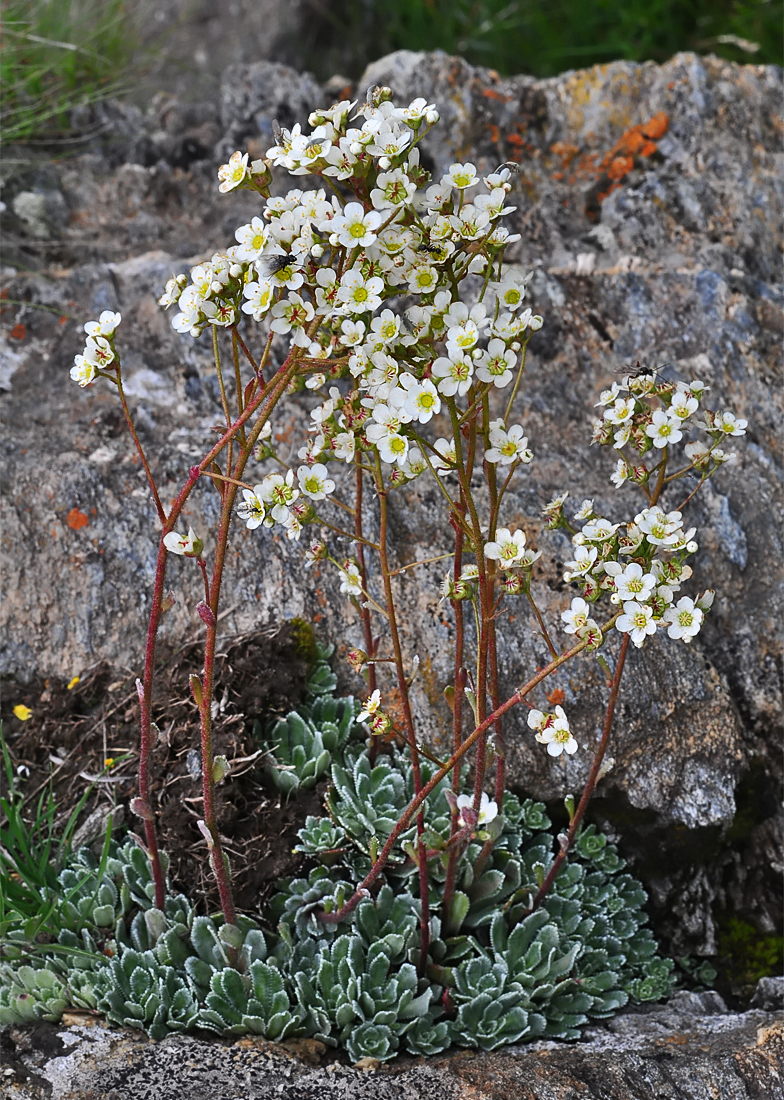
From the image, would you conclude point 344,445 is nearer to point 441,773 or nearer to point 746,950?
point 441,773

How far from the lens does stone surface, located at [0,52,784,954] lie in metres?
2.87

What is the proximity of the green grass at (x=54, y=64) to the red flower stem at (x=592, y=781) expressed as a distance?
10.4 ft

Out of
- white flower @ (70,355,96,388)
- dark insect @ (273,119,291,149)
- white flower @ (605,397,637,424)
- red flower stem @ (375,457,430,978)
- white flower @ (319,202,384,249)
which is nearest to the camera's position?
white flower @ (319,202,384,249)

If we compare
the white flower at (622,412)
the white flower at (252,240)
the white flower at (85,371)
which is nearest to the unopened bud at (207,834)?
the white flower at (85,371)

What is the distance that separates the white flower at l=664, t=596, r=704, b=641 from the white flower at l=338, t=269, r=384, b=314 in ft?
2.91

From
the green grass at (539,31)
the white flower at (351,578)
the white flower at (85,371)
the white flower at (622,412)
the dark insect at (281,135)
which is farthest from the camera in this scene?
the green grass at (539,31)

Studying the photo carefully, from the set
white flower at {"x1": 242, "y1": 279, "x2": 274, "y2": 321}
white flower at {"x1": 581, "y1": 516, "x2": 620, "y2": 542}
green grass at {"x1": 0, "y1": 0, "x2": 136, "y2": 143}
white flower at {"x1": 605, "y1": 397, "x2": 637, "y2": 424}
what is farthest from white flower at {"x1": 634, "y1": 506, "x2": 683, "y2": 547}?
green grass at {"x1": 0, "y1": 0, "x2": 136, "y2": 143}

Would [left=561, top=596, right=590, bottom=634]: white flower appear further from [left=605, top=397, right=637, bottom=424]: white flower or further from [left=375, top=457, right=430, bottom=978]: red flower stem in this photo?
[left=605, top=397, right=637, bottom=424]: white flower

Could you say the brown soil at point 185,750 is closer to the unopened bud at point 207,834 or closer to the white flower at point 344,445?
the unopened bud at point 207,834

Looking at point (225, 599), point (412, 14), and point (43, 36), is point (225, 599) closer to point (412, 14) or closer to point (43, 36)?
point (43, 36)

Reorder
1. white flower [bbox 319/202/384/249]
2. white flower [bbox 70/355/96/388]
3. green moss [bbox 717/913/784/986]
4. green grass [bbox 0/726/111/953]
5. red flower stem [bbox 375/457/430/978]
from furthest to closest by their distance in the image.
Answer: green moss [bbox 717/913/784/986], green grass [bbox 0/726/111/953], red flower stem [bbox 375/457/430/978], white flower [bbox 70/355/96/388], white flower [bbox 319/202/384/249]

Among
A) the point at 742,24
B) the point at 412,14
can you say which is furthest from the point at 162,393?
the point at 742,24

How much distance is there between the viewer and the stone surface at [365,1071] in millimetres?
2051

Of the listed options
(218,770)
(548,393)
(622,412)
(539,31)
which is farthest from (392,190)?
(539,31)
